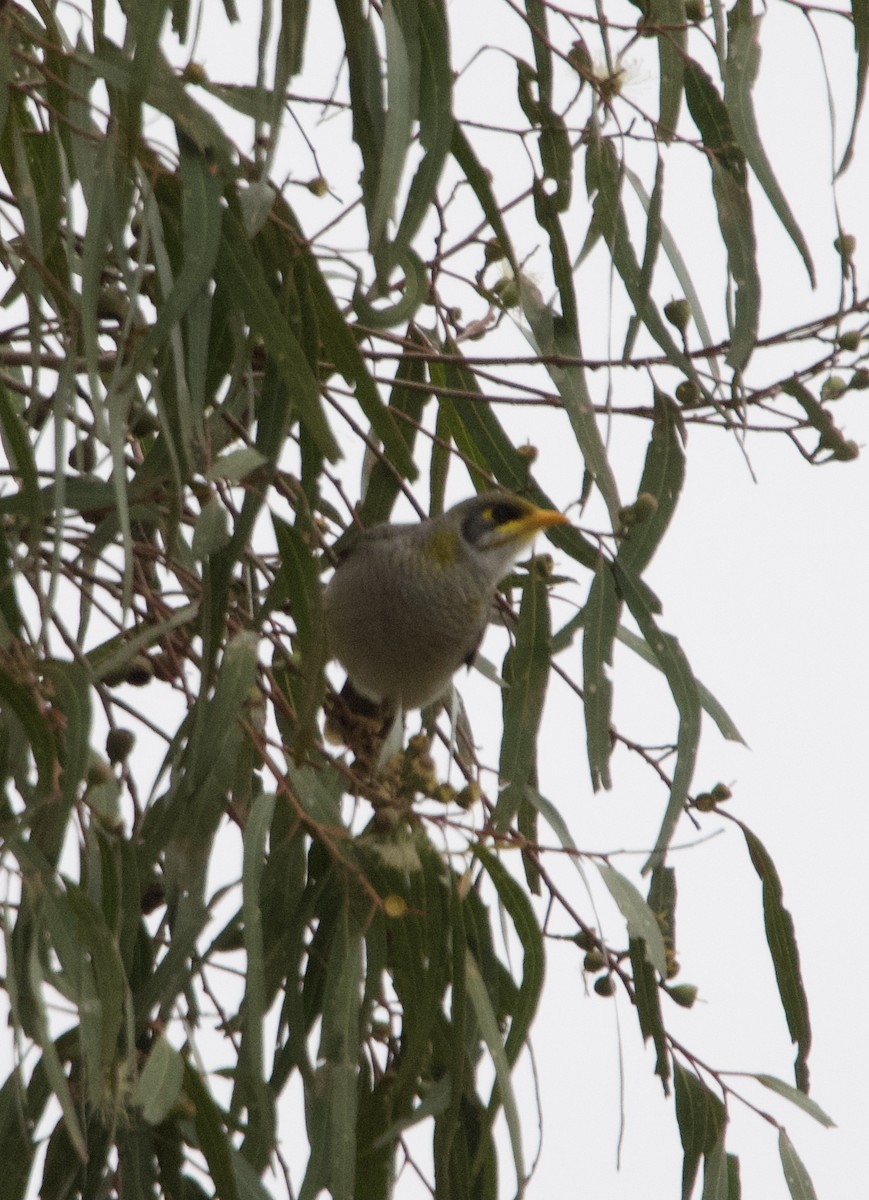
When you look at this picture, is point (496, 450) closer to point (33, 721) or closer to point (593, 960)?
point (593, 960)

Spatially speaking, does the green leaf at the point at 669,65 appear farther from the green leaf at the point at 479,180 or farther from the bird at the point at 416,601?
the bird at the point at 416,601

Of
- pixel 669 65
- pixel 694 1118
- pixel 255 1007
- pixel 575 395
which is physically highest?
pixel 669 65

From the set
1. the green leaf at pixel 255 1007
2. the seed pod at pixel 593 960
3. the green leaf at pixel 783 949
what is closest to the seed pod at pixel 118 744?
the green leaf at pixel 255 1007

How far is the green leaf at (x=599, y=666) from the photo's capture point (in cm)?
279

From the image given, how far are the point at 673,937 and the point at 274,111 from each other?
1.65 m

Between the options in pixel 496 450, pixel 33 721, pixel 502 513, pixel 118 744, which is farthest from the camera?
pixel 502 513

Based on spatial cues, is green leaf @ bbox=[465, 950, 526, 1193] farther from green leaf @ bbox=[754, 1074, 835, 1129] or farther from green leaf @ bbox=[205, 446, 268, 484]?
green leaf @ bbox=[205, 446, 268, 484]

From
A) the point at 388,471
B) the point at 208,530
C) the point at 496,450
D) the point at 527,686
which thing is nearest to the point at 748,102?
the point at 496,450

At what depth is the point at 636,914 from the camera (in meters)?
2.63

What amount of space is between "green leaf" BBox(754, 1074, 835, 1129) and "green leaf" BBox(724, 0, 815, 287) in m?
1.37

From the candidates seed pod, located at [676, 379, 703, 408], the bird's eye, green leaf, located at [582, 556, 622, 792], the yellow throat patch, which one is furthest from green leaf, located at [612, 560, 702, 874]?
the yellow throat patch

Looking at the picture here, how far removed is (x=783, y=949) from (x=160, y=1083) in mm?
1217

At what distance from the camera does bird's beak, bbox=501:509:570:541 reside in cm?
312

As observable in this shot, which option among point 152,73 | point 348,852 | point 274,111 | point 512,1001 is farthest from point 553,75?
point 512,1001
